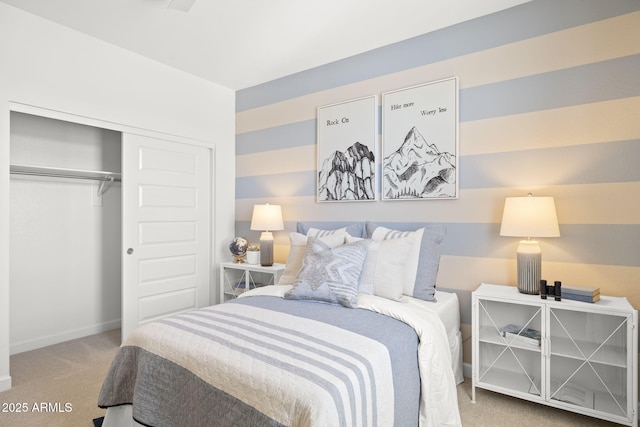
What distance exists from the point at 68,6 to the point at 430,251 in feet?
10.1

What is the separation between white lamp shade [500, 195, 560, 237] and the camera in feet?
6.75

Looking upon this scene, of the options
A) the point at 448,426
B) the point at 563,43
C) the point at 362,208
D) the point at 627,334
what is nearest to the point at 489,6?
the point at 563,43

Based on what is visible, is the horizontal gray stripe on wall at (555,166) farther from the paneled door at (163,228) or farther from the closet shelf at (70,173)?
the closet shelf at (70,173)

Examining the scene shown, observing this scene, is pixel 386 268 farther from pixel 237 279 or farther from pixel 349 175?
pixel 237 279

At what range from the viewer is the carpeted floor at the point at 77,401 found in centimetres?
200

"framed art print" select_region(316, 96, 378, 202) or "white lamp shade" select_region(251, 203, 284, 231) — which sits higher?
"framed art print" select_region(316, 96, 378, 202)

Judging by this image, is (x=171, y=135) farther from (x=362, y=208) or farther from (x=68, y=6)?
(x=362, y=208)

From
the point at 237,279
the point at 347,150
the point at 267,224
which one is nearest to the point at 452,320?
the point at 347,150

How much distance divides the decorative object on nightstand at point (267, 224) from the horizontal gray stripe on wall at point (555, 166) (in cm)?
171

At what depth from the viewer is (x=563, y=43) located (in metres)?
2.24

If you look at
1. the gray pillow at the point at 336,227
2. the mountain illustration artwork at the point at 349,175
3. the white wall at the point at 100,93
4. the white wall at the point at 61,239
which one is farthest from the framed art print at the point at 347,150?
the white wall at the point at 61,239

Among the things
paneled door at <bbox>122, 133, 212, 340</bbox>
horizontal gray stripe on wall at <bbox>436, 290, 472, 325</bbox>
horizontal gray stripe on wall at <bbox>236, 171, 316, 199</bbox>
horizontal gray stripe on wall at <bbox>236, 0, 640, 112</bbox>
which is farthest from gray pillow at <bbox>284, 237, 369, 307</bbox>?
paneled door at <bbox>122, 133, 212, 340</bbox>

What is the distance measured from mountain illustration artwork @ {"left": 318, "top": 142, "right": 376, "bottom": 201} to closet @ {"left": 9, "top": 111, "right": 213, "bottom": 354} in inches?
55.7

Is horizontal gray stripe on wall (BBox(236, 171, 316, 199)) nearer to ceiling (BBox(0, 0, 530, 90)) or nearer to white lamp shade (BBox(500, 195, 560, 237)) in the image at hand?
ceiling (BBox(0, 0, 530, 90))
